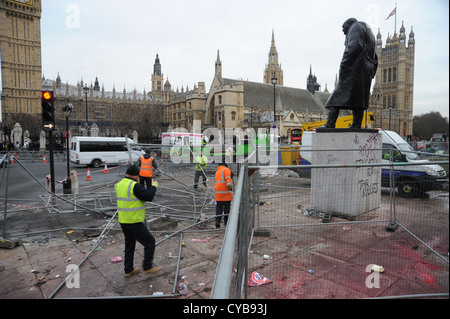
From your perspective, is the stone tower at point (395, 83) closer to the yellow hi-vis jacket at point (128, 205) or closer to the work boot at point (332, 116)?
the work boot at point (332, 116)

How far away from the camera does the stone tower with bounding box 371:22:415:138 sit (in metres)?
89.9

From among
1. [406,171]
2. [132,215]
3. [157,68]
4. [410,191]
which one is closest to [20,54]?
[157,68]

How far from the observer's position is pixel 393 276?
3855mm

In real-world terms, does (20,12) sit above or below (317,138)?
above

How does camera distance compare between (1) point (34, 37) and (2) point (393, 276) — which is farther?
(1) point (34, 37)

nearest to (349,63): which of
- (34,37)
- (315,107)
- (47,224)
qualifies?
(47,224)

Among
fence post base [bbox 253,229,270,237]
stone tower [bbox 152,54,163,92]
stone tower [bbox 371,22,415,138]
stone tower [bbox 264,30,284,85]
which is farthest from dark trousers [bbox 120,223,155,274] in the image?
stone tower [bbox 152,54,163,92]

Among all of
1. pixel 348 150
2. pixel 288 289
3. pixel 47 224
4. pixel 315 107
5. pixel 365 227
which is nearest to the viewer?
pixel 288 289

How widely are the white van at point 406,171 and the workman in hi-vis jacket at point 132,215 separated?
266cm

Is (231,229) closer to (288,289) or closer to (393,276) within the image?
(288,289)

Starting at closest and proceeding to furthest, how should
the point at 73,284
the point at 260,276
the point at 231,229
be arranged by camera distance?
the point at 231,229, the point at 260,276, the point at 73,284

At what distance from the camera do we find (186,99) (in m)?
74.8
